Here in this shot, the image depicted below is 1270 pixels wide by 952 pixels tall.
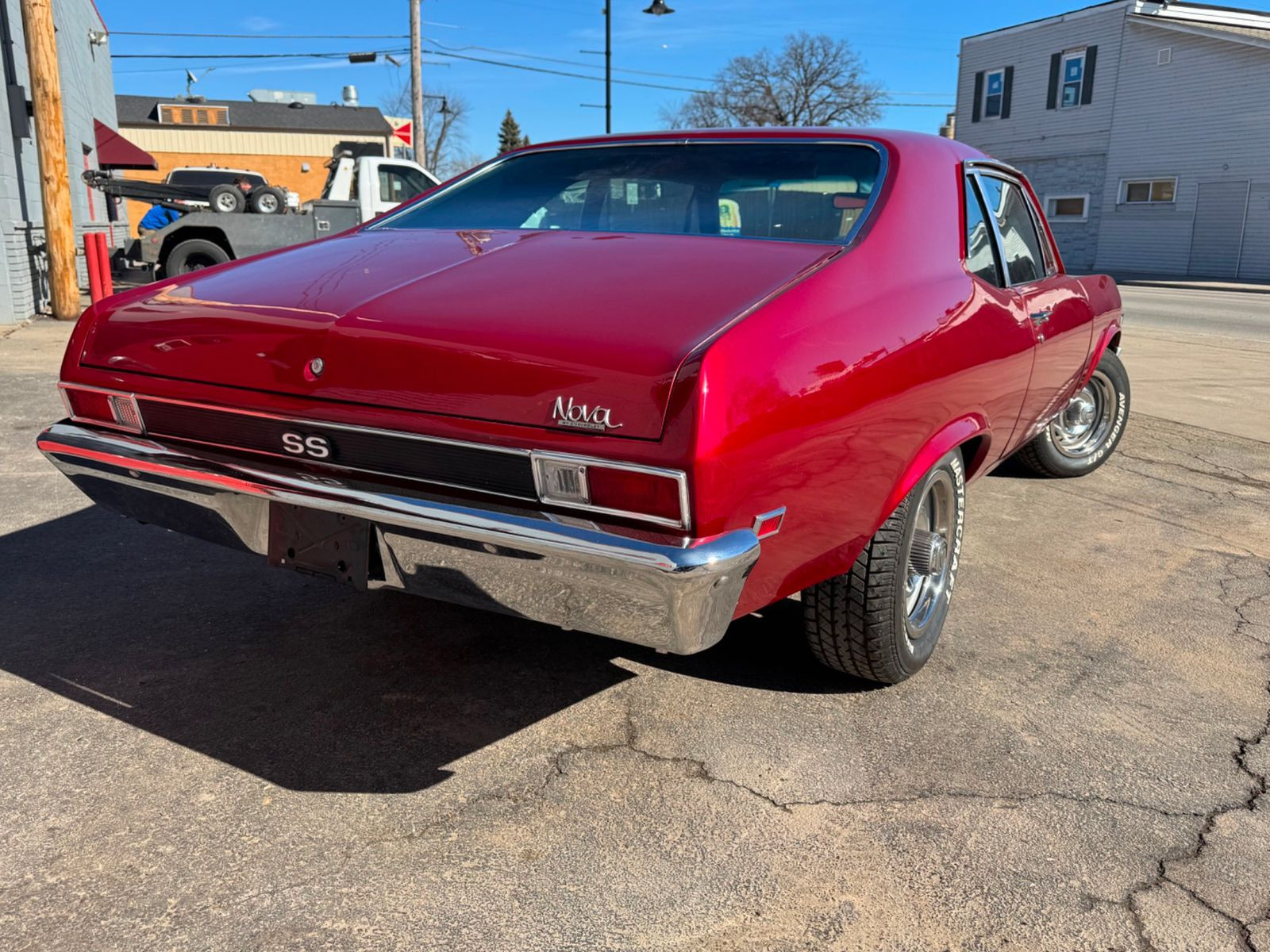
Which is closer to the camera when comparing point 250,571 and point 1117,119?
point 250,571

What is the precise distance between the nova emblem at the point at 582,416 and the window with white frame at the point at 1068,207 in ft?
101

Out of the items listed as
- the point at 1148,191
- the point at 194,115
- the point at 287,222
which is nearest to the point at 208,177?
the point at 287,222

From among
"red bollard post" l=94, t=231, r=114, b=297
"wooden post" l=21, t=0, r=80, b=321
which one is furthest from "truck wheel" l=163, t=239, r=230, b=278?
"wooden post" l=21, t=0, r=80, b=321

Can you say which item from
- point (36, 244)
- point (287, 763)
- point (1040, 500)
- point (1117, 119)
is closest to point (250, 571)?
point (287, 763)

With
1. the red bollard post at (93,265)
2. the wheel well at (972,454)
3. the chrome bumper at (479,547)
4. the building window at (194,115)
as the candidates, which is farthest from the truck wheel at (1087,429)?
the building window at (194,115)

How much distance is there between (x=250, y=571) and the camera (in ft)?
12.6

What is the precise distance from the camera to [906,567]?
8.91 feet

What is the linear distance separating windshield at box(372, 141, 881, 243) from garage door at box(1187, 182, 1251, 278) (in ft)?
87.7

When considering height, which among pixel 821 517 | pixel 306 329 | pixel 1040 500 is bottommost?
pixel 1040 500

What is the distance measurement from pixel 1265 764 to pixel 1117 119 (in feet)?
98.2

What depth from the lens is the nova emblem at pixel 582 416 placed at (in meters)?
2.07

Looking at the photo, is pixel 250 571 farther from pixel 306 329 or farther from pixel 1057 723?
pixel 1057 723

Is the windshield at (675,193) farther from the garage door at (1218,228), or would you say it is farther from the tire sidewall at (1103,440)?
the garage door at (1218,228)

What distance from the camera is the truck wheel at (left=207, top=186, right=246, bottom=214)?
1446 centimetres
